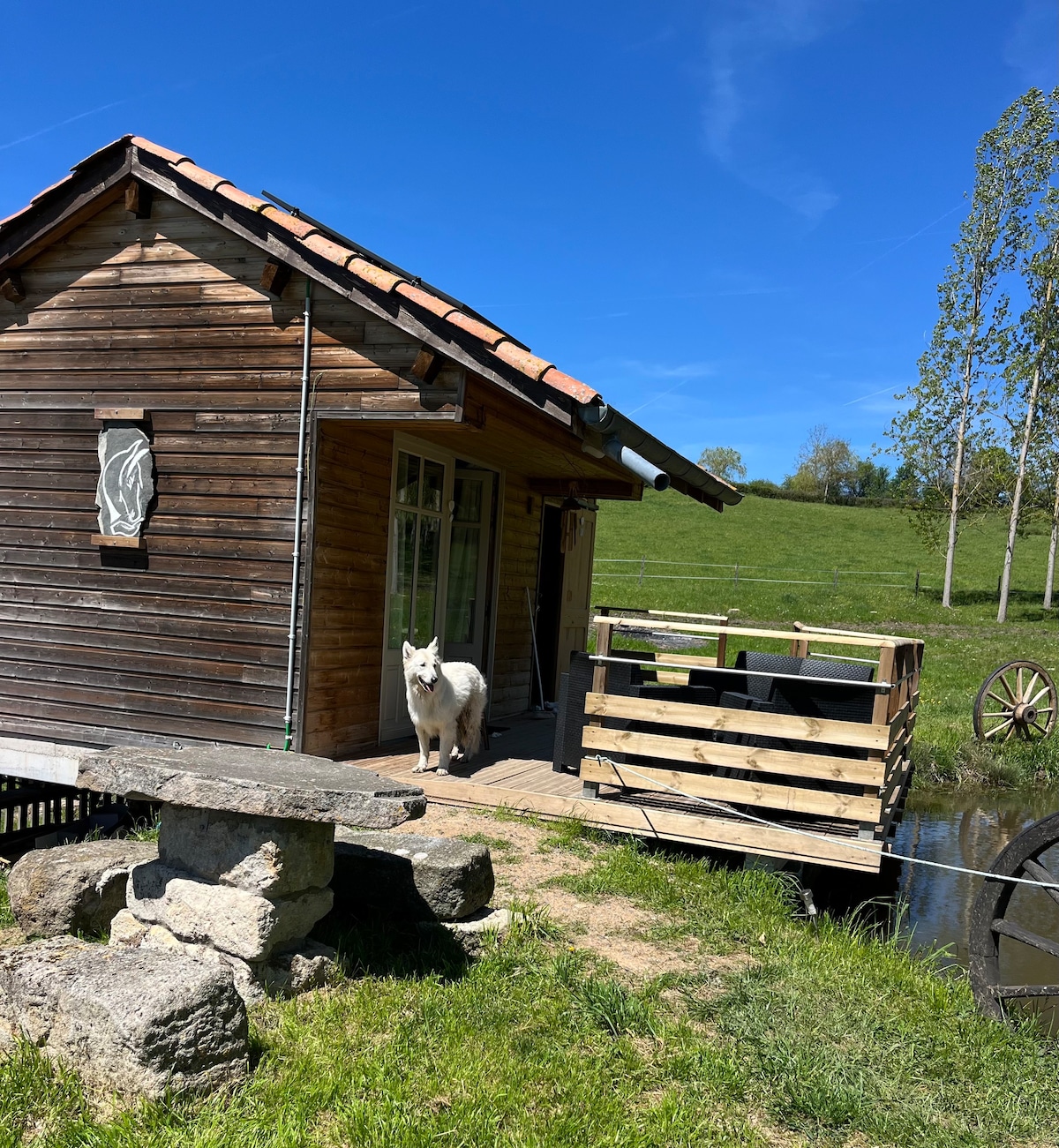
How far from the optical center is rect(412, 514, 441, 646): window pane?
9570mm

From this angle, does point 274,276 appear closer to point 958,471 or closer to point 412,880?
point 412,880

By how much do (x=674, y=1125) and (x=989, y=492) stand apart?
102 feet

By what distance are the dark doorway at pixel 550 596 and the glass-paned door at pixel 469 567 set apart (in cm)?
193

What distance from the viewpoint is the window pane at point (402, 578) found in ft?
29.7

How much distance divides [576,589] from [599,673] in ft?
22.0

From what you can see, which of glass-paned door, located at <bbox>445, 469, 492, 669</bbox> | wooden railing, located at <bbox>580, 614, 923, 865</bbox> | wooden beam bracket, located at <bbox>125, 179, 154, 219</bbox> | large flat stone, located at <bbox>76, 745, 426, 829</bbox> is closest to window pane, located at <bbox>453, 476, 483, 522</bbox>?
glass-paned door, located at <bbox>445, 469, 492, 669</bbox>

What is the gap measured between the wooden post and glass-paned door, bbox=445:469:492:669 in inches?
133

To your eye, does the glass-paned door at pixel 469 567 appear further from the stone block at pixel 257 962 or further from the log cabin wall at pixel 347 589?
the stone block at pixel 257 962

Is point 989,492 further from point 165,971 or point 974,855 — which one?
point 165,971

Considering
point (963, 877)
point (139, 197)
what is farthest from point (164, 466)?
point (963, 877)

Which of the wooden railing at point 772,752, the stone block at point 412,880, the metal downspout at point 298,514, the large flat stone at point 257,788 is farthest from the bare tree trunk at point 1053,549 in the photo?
the large flat stone at point 257,788

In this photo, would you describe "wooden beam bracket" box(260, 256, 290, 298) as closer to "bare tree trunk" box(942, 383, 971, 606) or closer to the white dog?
the white dog

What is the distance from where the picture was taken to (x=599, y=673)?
703 centimetres

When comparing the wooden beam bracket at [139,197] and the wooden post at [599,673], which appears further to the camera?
the wooden beam bracket at [139,197]
